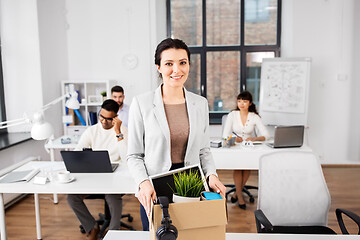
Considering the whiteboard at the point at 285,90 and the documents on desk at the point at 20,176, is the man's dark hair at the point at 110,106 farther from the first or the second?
the whiteboard at the point at 285,90

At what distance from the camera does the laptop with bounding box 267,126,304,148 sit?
10.1 feet

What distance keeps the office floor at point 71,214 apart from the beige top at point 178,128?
171 centimetres

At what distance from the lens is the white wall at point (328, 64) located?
4.88 meters

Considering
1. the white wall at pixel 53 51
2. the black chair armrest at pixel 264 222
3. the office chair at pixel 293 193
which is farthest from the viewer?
the white wall at pixel 53 51

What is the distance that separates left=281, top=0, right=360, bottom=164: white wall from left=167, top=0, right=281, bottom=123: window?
369mm

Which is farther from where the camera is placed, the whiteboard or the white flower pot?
the whiteboard

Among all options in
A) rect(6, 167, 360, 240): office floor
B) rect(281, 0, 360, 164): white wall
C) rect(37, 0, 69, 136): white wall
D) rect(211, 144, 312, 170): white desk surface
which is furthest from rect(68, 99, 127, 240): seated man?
rect(281, 0, 360, 164): white wall

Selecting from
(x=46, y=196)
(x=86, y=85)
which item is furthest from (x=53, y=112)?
(x=46, y=196)

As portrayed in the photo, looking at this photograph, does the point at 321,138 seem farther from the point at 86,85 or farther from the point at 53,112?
Answer: the point at 53,112

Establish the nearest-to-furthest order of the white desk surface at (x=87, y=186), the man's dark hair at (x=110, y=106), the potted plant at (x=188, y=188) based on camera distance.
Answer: the potted plant at (x=188, y=188), the white desk surface at (x=87, y=186), the man's dark hair at (x=110, y=106)

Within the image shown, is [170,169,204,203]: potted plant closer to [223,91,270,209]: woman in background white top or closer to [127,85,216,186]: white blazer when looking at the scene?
[127,85,216,186]: white blazer

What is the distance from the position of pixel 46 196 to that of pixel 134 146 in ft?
9.45

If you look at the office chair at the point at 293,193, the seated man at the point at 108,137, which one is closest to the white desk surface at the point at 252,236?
the office chair at the point at 293,193

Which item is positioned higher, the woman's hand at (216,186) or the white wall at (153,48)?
the white wall at (153,48)
